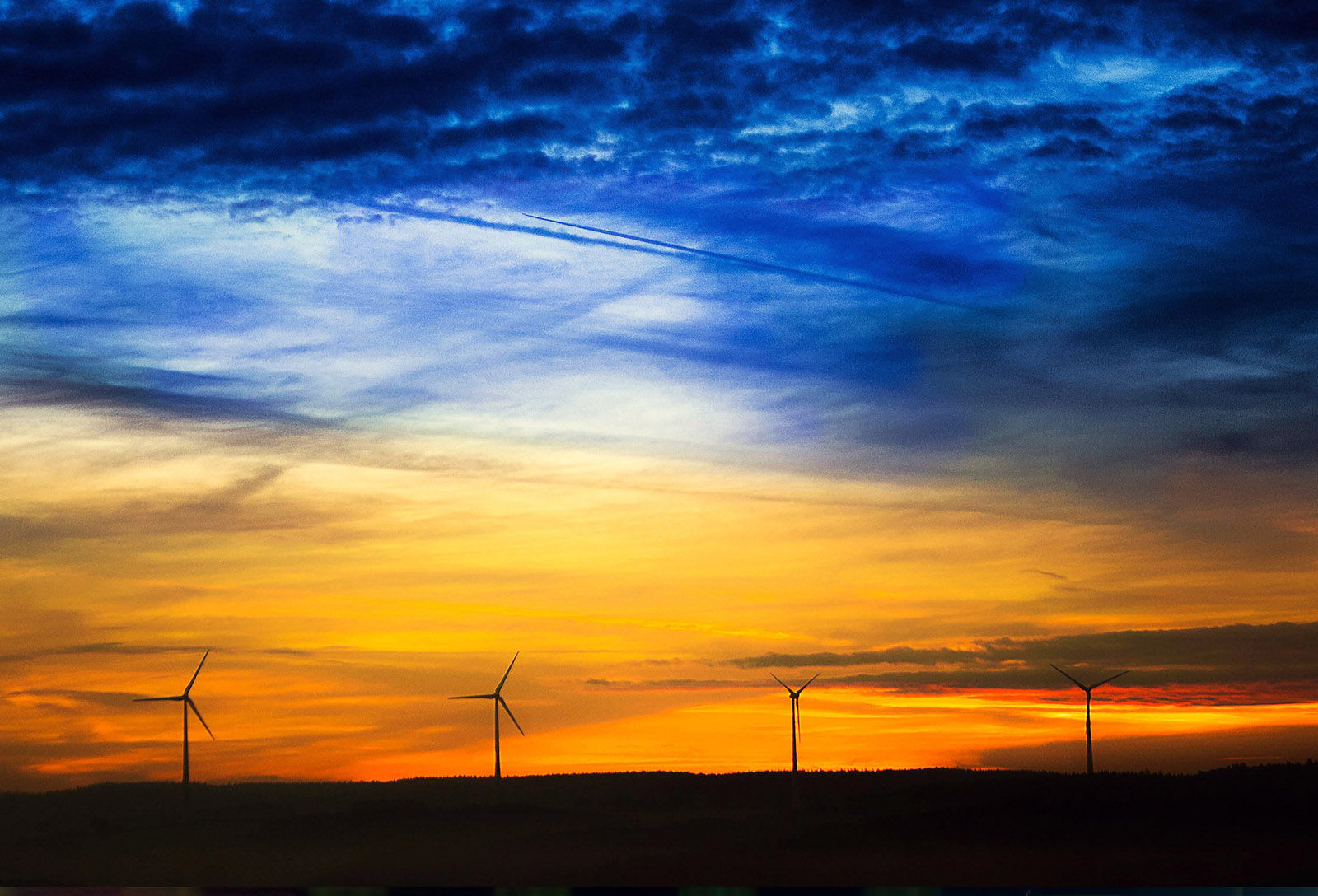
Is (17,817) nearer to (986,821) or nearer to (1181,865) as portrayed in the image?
(986,821)

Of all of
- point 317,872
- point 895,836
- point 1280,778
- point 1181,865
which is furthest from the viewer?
point 1280,778

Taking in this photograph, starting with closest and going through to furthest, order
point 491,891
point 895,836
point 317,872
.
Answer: point 491,891 → point 317,872 → point 895,836

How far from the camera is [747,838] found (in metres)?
150

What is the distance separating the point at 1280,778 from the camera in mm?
180375

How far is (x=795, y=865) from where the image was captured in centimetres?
13350

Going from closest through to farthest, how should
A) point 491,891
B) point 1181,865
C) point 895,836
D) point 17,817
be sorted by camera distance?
point 491,891
point 1181,865
point 895,836
point 17,817

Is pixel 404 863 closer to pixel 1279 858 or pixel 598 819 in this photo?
pixel 598 819

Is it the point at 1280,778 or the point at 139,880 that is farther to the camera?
the point at 1280,778

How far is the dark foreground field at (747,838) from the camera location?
424 feet

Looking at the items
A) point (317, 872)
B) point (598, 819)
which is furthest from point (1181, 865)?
point (317, 872)

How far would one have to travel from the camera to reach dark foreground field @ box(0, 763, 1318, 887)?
129 metres

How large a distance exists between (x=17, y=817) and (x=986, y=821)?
12937 centimetres

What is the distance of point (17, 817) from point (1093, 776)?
143 metres

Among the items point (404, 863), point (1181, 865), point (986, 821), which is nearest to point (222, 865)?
point (404, 863)
